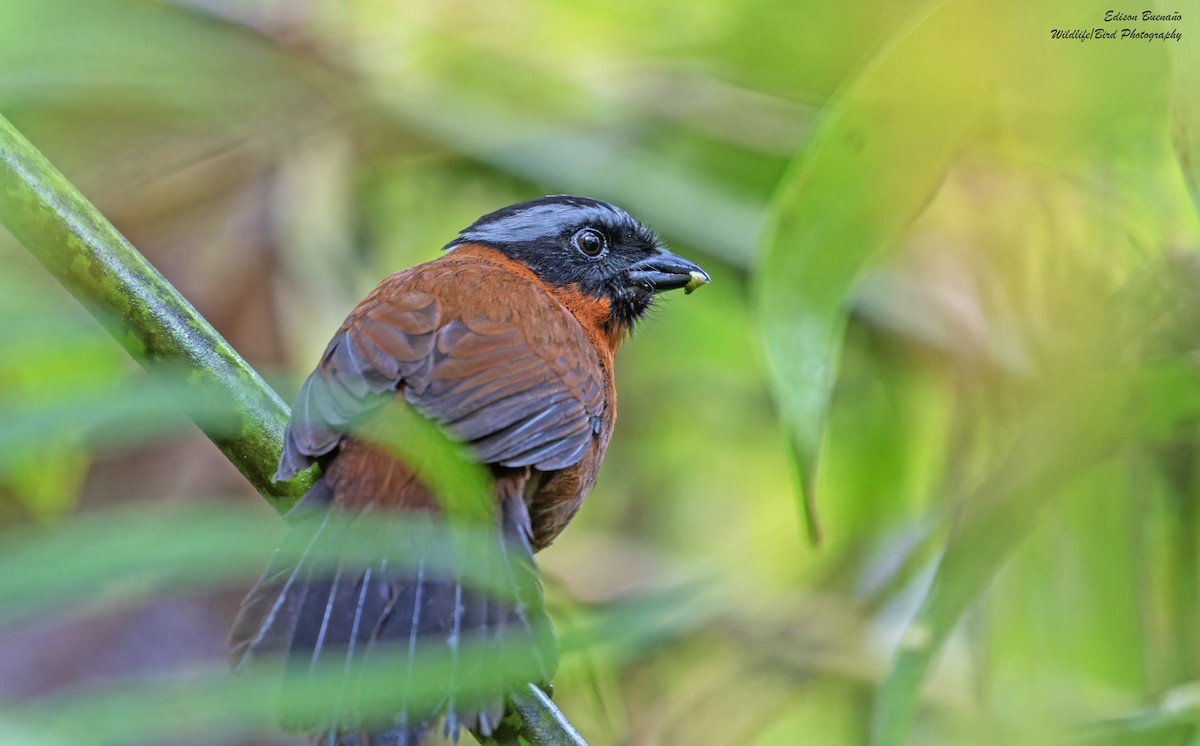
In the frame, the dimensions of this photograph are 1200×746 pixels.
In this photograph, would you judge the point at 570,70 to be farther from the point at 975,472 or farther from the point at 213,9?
the point at 975,472

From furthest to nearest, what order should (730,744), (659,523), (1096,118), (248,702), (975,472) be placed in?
1. (659,523)
2. (730,744)
3. (975,472)
4. (1096,118)
5. (248,702)

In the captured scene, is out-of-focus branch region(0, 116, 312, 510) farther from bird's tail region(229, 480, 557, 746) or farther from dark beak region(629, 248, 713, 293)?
dark beak region(629, 248, 713, 293)

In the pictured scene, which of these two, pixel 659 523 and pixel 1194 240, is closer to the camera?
pixel 1194 240

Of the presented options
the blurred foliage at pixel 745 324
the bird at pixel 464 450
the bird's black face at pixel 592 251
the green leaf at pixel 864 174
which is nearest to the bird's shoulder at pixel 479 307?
the bird at pixel 464 450

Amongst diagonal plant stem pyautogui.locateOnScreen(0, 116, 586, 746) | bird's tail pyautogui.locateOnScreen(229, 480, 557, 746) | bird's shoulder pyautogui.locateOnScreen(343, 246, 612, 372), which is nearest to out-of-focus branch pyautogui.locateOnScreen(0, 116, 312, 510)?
diagonal plant stem pyautogui.locateOnScreen(0, 116, 586, 746)

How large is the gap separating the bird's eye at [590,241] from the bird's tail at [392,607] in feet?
4.48

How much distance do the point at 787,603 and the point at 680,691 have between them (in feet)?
1.45

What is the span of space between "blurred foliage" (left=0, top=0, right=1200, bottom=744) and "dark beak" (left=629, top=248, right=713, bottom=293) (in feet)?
0.72

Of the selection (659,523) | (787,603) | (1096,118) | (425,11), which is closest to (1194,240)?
(1096,118)

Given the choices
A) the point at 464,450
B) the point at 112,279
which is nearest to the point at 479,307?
the point at 464,450

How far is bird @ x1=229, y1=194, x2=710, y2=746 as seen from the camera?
1898 millimetres

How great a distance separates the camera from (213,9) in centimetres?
406

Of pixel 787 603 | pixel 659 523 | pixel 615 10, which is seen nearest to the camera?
pixel 787 603

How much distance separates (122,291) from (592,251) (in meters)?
1.75
